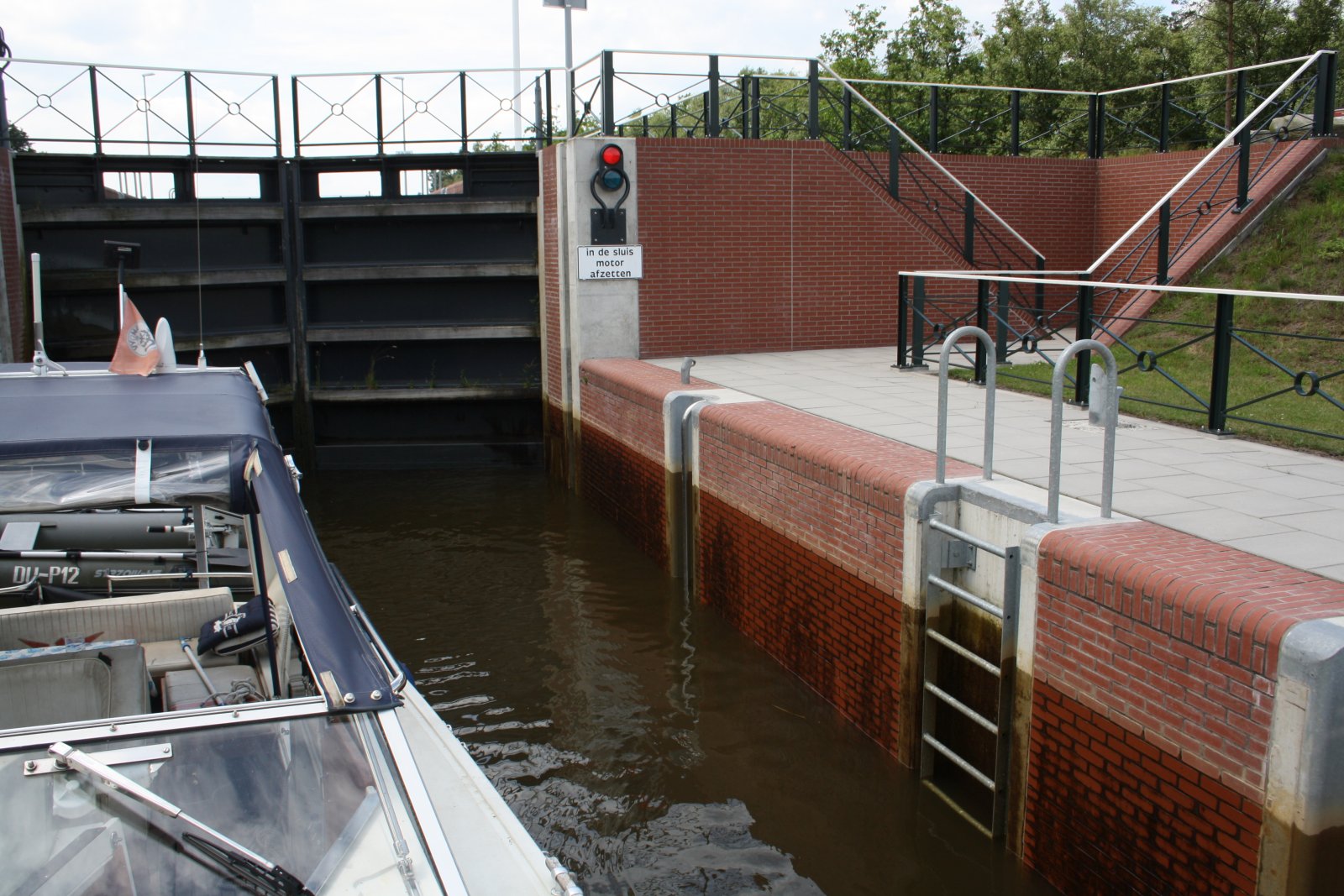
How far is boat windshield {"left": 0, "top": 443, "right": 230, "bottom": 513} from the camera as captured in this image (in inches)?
168

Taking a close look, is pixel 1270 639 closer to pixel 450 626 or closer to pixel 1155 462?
pixel 1155 462

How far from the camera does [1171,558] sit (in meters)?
4.68

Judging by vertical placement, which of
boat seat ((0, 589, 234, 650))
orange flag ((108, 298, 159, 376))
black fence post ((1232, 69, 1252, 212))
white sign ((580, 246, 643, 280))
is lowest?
boat seat ((0, 589, 234, 650))

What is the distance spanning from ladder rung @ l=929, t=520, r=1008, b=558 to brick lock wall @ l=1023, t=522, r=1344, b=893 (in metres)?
0.34

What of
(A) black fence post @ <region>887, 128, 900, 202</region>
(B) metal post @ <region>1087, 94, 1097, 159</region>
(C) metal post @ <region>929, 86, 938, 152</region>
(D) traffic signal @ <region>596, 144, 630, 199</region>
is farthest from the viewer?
(B) metal post @ <region>1087, 94, 1097, 159</region>

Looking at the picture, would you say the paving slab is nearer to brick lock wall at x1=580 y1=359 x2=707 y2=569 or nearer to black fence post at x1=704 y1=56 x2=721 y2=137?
brick lock wall at x1=580 y1=359 x2=707 y2=569

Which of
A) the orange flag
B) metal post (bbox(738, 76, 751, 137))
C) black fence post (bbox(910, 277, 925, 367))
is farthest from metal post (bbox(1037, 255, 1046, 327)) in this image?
the orange flag

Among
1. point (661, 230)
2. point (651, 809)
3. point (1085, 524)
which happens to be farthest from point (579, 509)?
point (1085, 524)

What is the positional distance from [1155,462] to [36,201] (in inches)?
463

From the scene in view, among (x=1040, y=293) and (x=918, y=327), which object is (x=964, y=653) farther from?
(x=1040, y=293)

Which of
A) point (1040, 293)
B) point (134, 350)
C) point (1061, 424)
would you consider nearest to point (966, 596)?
point (1061, 424)

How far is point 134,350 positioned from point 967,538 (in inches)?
Answer: 159

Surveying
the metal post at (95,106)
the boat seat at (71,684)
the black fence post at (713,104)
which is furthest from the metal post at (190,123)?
the boat seat at (71,684)

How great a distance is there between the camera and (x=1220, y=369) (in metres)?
7.92
